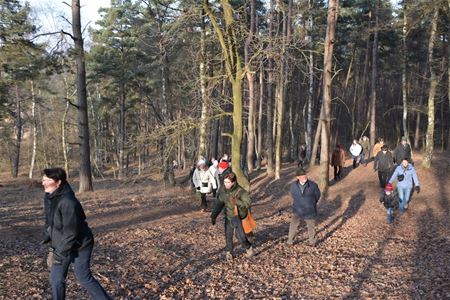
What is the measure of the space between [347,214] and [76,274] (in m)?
10.1

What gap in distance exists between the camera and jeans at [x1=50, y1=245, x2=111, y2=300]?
4926 mm

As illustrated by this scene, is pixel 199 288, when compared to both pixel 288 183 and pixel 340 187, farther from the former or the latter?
pixel 288 183

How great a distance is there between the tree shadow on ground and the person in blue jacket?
63.7 inches

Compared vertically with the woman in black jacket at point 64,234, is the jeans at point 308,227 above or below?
below

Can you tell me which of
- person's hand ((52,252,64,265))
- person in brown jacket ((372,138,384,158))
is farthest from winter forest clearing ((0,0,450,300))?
person in brown jacket ((372,138,384,158))

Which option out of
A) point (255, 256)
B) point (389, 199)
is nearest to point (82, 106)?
point (255, 256)

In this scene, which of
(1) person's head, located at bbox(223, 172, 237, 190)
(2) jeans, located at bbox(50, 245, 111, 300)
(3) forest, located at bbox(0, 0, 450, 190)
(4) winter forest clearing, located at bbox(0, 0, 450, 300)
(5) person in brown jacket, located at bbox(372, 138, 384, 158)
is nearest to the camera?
(2) jeans, located at bbox(50, 245, 111, 300)

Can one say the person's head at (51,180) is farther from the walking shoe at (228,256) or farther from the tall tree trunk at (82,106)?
the tall tree trunk at (82,106)

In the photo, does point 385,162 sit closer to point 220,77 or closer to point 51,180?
point 220,77

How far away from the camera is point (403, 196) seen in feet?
40.8

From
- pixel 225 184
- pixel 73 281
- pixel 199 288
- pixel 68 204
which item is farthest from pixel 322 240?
pixel 68 204

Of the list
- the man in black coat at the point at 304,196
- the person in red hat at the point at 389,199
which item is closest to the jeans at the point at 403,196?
the person in red hat at the point at 389,199

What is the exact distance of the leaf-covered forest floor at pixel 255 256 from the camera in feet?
22.1

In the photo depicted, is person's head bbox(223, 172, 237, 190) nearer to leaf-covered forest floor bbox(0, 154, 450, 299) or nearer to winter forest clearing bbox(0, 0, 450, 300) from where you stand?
winter forest clearing bbox(0, 0, 450, 300)
